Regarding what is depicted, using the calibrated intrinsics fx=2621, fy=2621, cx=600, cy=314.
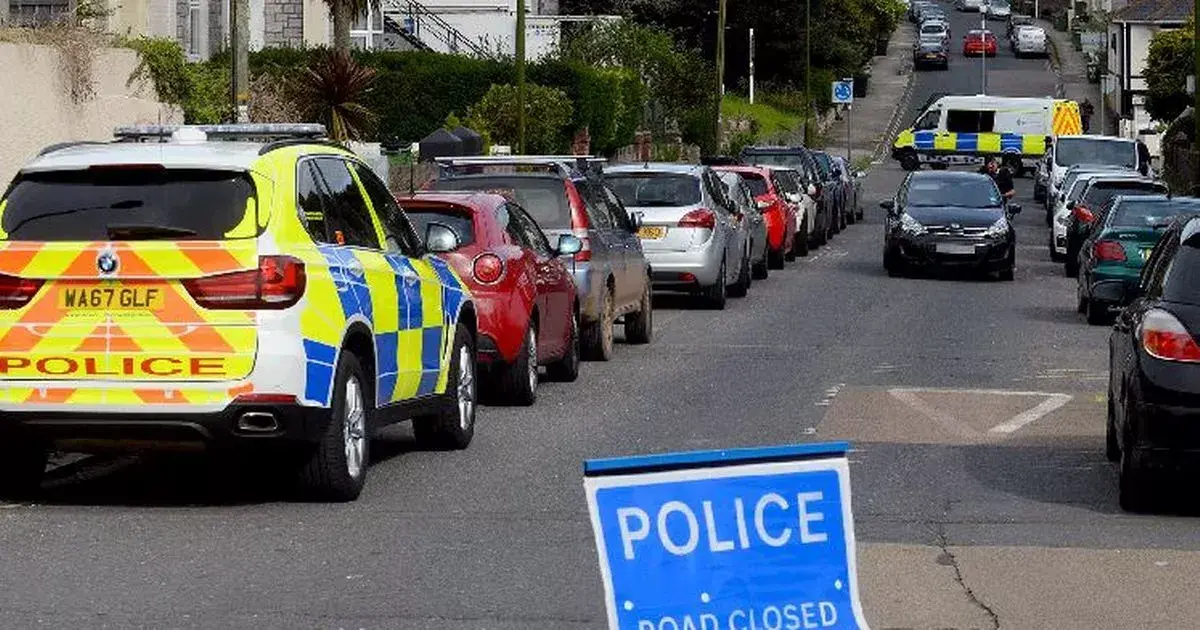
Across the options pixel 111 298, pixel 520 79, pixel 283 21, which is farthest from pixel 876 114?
pixel 111 298

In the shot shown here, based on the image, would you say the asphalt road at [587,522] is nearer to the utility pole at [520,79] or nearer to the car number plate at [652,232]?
the car number plate at [652,232]

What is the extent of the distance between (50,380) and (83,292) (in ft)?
1.42

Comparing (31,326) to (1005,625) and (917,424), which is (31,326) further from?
(917,424)

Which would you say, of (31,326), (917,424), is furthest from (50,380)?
(917,424)

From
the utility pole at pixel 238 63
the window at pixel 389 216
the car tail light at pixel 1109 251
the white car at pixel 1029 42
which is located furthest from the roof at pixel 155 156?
the white car at pixel 1029 42

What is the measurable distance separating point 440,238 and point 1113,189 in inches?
990

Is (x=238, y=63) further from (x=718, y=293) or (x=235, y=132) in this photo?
(x=235, y=132)

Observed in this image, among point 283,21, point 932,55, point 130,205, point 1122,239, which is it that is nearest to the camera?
point 130,205

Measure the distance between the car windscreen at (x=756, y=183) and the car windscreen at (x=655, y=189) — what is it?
888 cm

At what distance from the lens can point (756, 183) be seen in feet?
122

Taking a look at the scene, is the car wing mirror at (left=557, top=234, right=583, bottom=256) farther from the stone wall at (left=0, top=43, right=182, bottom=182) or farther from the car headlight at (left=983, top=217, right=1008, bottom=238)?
the car headlight at (left=983, top=217, right=1008, bottom=238)

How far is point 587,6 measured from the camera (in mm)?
89562

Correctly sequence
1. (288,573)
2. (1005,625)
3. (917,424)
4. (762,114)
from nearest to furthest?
(1005,625) → (288,573) → (917,424) → (762,114)

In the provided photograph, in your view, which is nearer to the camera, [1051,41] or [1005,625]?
[1005,625]
